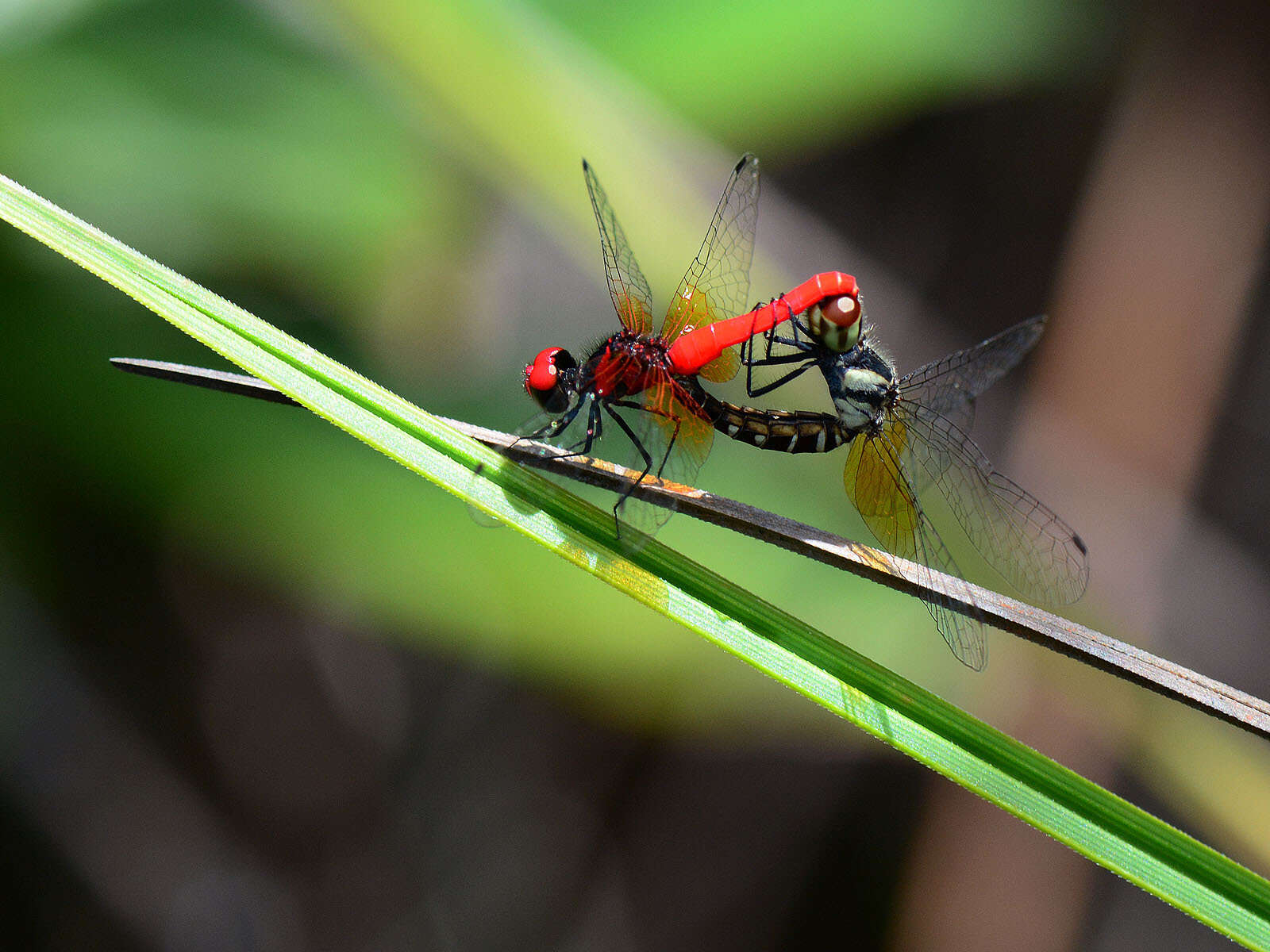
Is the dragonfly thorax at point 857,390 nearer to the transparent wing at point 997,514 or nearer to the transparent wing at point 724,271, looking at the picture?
the transparent wing at point 997,514

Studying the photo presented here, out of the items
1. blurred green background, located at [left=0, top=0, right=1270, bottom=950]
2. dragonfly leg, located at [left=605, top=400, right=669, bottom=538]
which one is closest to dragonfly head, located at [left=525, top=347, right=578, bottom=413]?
dragonfly leg, located at [left=605, top=400, right=669, bottom=538]

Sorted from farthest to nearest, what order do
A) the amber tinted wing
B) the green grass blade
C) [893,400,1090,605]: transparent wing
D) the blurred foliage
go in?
the blurred foliage
[893,400,1090,605]: transparent wing
the amber tinted wing
the green grass blade

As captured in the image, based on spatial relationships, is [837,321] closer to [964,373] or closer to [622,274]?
[964,373]

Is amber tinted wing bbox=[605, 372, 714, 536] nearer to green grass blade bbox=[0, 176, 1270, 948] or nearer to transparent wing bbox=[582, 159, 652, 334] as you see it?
transparent wing bbox=[582, 159, 652, 334]

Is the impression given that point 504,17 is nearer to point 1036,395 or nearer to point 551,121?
point 551,121

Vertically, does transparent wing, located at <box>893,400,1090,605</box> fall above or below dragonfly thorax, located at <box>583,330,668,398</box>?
above

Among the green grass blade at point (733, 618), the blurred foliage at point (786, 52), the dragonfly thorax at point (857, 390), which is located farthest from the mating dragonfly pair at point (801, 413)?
the blurred foliage at point (786, 52)
